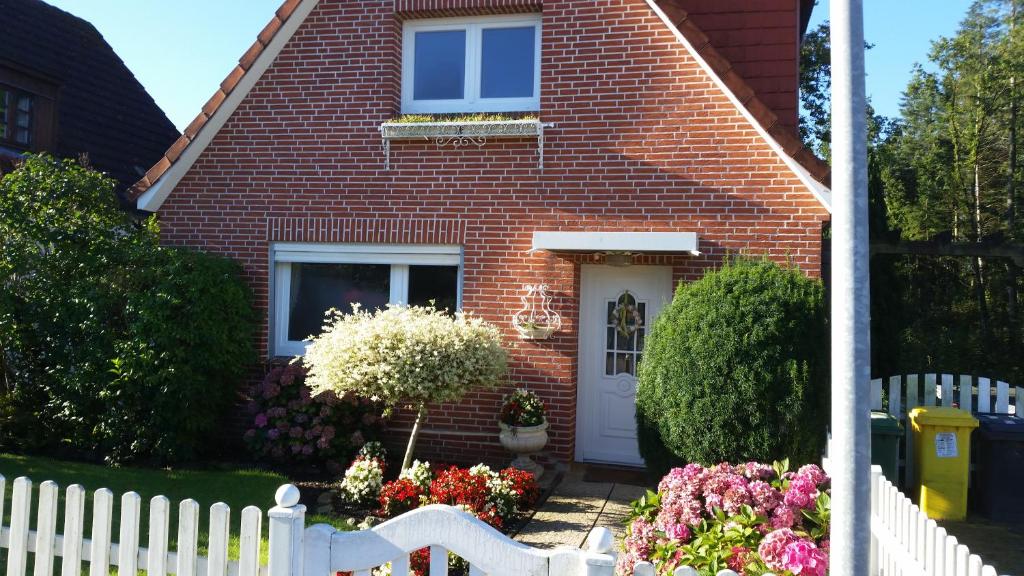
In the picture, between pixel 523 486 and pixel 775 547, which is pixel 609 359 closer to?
pixel 523 486

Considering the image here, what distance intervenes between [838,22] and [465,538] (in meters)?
2.13

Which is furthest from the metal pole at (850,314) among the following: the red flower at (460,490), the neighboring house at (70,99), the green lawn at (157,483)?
the neighboring house at (70,99)

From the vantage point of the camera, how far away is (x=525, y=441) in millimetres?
7684

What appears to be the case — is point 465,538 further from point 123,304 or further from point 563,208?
point 123,304

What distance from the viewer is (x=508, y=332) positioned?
8461mm

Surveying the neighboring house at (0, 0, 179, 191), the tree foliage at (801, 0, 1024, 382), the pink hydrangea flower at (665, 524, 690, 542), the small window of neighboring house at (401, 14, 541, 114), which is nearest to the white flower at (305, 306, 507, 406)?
the small window of neighboring house at (401, 14, 541, 114)

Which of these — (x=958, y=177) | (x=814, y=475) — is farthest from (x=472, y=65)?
(x=958, y=177)

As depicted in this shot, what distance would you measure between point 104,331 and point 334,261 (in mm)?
2460

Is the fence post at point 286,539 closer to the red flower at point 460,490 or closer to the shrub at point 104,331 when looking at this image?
the red flower at point 460,490

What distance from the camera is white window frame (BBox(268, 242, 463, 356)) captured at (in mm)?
8742

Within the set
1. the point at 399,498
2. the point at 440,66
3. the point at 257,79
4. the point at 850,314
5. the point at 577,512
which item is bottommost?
the point at 577,512

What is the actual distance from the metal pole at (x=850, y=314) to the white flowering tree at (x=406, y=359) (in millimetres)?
4789

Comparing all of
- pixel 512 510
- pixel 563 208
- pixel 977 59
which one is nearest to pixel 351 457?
pixel 512 510

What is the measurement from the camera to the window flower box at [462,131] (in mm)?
8312
